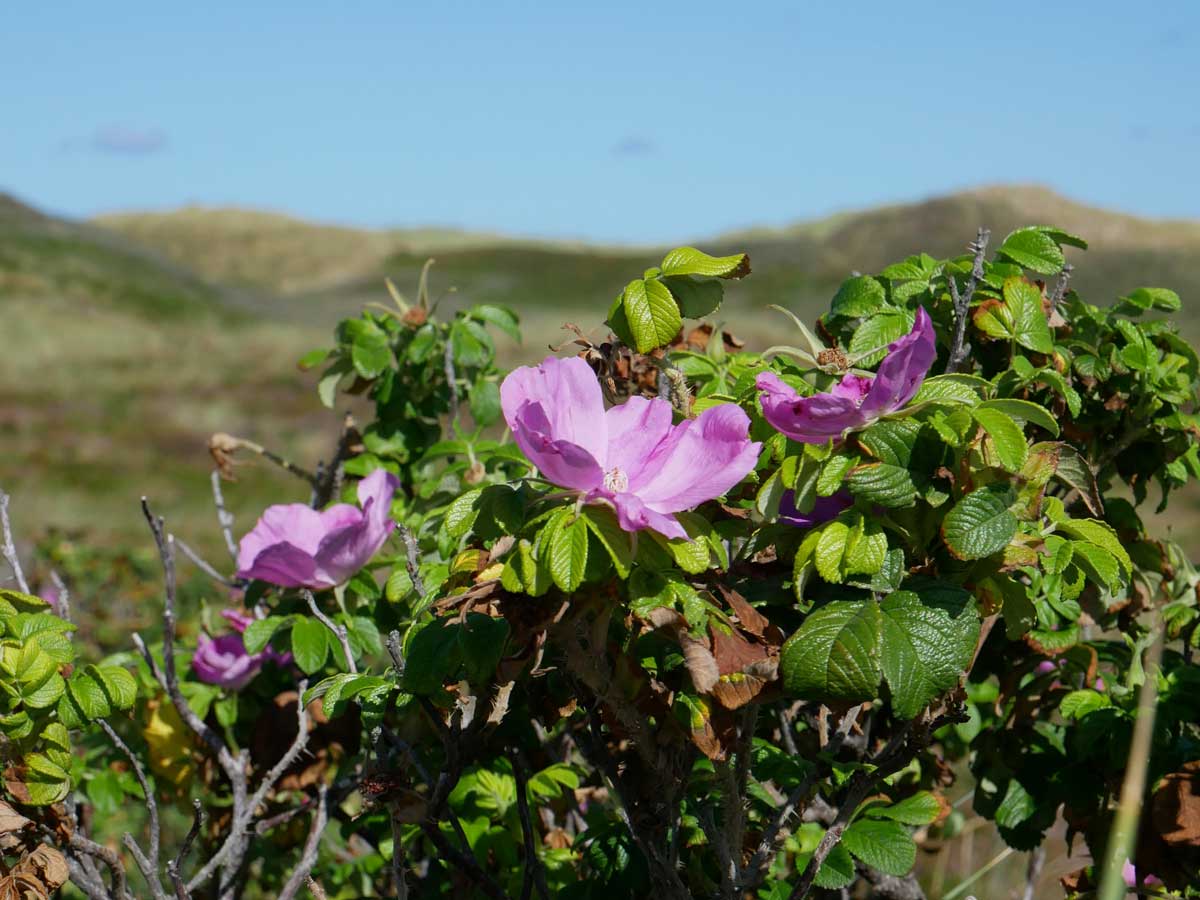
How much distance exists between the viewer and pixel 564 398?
3.34 feet

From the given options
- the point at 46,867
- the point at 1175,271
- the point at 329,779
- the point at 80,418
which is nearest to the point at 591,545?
the point at 46,867

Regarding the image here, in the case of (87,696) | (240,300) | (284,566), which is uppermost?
(284,566)

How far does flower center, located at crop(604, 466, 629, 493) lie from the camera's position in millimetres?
1002

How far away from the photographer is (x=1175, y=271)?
3078 centimetres

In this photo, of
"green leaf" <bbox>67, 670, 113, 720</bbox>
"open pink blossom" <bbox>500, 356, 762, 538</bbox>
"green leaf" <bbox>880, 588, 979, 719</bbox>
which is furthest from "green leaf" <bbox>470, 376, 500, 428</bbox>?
"green leaf" <bbox>880, 588, 979, 719</bbox>

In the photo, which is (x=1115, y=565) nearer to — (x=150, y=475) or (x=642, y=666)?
(x=642, y=666)

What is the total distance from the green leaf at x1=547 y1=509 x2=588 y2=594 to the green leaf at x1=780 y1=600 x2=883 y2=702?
0.21 meters

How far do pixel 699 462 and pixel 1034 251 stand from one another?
757 mm

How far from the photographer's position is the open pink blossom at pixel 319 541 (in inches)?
63.2

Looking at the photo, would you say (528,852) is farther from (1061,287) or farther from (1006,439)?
(1061,287)

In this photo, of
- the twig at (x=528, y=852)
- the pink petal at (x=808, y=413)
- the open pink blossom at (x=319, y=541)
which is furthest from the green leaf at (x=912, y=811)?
the open pink blossom at (x=319, y=541)

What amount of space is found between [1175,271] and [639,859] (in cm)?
3296

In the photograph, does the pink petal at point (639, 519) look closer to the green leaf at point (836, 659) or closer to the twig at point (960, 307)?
the green leaf at point (836, 659)

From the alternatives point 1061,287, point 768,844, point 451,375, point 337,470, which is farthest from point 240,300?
point 768,844
